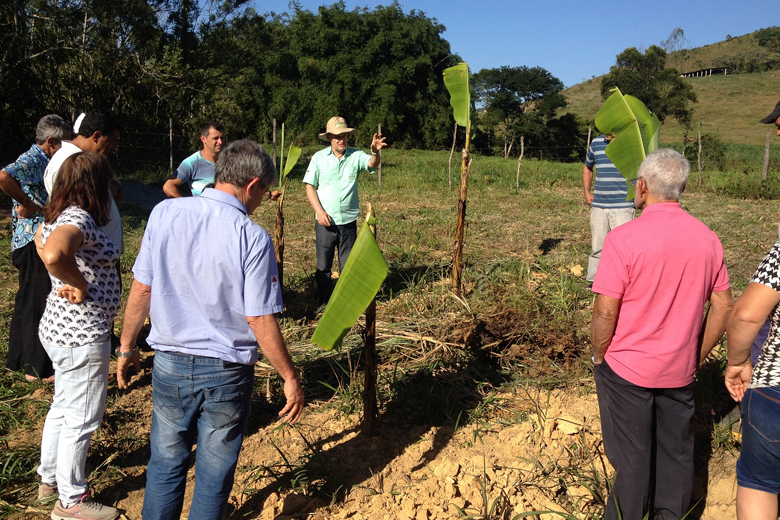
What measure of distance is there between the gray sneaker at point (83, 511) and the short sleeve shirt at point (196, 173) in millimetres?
2350

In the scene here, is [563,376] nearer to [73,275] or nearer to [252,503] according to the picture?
[252,503]

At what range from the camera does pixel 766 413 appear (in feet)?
6.59

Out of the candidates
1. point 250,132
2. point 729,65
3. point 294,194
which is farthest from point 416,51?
point 729,65

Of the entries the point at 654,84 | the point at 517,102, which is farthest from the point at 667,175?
the point at 654,84

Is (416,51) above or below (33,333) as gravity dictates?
above

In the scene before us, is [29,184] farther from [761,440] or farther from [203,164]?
[761,440]

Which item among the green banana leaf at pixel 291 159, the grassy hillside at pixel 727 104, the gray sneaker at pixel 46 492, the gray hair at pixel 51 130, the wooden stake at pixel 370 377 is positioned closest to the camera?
the gray sneaker at pixel 46 492

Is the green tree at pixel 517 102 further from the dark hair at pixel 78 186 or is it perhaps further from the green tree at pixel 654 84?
the dark hair at pixel 78 186

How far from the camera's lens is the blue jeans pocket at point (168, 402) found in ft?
6.91

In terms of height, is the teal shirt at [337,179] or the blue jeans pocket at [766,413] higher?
the teal shirt at [337,179]

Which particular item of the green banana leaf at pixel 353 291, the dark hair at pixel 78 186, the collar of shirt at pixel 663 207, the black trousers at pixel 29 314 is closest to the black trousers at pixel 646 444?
the collar of shirt at pixel 663 207

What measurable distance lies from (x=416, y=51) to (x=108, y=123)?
27280mm

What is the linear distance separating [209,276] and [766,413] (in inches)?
83.9

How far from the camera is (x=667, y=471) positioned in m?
2.34
